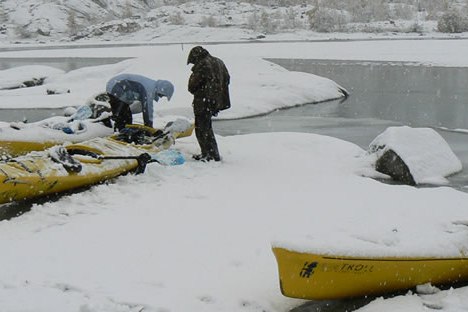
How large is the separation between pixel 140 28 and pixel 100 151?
7192 cm

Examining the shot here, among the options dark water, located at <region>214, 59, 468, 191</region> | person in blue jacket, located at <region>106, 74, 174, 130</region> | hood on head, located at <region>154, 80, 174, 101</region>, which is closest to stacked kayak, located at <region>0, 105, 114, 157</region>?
person in blue jacket, located at <region>106, 74, 174, 130</region>

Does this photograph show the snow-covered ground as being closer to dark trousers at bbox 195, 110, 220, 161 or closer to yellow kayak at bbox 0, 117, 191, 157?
dark trousers at bbox 195, 110, 220, 161

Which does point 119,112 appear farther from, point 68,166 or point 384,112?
point 384,112

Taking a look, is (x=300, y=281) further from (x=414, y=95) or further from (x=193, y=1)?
(x=193, y=1)

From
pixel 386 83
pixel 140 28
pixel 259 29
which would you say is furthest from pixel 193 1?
pixel 386 83

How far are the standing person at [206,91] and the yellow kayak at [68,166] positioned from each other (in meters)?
0.68

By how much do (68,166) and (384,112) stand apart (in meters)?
9.99

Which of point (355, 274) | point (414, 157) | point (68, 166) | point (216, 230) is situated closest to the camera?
point (355, 274)

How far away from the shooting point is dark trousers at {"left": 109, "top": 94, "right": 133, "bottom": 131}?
816 cm

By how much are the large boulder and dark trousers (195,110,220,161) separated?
7.36 feet

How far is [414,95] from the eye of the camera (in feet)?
57.1

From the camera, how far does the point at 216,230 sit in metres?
5.06

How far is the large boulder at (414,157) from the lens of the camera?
7.46 m

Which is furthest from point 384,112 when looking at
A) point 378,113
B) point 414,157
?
point 414,157
